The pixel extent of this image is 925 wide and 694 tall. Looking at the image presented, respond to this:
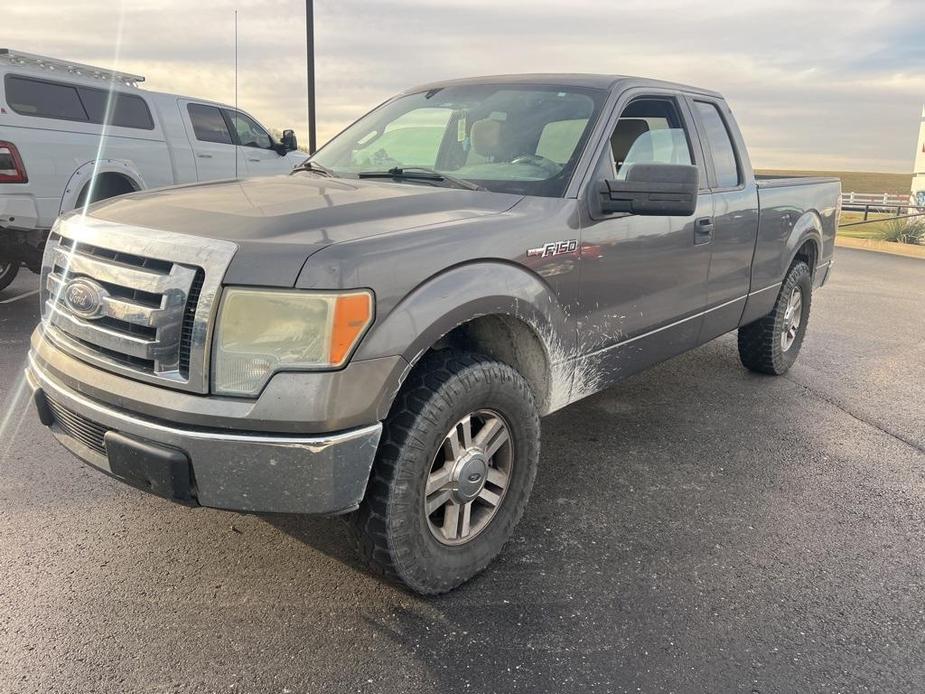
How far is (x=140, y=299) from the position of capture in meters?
2.32

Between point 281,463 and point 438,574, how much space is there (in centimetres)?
78

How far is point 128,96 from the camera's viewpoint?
28.9 feet

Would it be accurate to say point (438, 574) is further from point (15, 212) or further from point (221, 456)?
point (15, 212)

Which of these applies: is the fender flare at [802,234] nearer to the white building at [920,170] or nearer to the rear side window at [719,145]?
the rear side window at [719,145]

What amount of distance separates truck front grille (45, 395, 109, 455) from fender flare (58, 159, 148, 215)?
191 inches

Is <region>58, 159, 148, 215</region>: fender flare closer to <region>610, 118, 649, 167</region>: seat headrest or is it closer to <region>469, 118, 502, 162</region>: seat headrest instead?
<region>469, 118, 502, 162</region>: seat headrest

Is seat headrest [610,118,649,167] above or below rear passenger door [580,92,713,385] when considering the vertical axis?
Answer: above

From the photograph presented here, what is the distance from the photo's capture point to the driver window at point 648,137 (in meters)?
3.48

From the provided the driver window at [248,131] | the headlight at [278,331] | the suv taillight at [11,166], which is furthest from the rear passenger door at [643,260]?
the driver window at [248,131]

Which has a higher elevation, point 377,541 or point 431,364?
point 431,364

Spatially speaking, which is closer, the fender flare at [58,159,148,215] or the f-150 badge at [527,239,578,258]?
the f-150 badge at [527,239,578,258]

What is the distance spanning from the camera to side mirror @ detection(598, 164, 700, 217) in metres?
2.99

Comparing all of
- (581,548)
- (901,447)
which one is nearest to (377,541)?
(581,548)

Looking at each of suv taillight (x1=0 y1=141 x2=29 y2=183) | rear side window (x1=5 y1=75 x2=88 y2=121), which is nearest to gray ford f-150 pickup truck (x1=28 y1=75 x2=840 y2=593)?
suv taillight (x1=0 y1=141 x2=29 y2=183)
